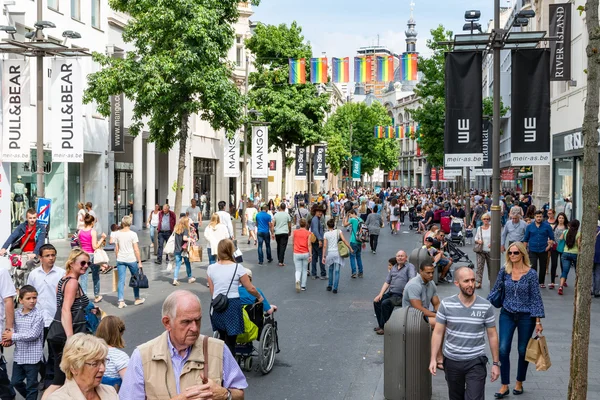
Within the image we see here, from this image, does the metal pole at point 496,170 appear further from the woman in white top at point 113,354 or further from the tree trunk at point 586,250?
the woman in white top at point 113,354

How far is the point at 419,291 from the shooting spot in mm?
8461

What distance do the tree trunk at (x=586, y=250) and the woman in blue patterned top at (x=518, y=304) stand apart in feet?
5.61

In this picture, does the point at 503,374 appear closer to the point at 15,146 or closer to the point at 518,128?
the point at 518,128

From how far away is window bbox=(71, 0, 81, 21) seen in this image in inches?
1083

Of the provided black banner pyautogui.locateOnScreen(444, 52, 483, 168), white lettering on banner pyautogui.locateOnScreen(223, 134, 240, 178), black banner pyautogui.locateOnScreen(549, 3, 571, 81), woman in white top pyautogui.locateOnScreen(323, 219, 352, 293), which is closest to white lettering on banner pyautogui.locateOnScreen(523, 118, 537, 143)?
black banner pyautogui.locateOnScreen(444, 52, 483, 168)

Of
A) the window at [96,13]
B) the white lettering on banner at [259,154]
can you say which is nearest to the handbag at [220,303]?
the window at [96,13]

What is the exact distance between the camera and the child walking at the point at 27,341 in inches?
283

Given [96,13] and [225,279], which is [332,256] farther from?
[96,13]

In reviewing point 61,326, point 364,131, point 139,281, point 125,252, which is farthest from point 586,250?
point 364,131

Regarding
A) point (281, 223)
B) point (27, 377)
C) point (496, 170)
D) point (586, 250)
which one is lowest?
point (27, 377)

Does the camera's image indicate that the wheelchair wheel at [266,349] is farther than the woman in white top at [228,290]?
Yes

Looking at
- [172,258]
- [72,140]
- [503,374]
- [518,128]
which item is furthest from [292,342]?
[172,258]

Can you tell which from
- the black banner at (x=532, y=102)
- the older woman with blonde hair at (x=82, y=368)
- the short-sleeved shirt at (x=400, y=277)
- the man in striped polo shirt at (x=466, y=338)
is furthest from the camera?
the black banner at (x=532, y=102)

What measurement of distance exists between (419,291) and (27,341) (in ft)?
13.7
